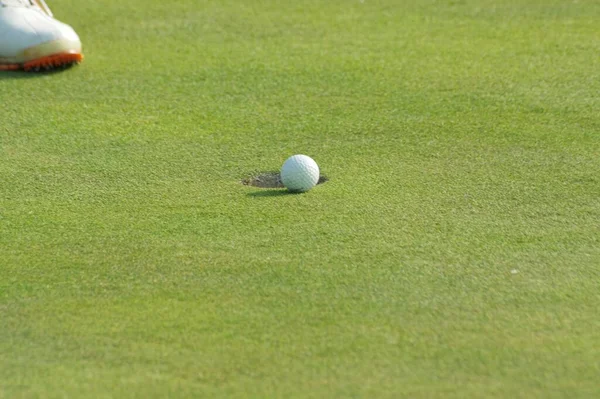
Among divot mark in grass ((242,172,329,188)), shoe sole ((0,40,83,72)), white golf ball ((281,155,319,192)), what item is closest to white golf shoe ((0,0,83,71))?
shoe sole ((0,40,83,72))

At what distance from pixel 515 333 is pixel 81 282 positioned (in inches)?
74.8

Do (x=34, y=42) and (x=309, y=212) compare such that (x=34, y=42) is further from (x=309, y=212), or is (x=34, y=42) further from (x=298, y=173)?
(x=309, y=212)

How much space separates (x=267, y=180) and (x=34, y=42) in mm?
2629

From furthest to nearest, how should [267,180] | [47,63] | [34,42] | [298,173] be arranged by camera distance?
1. [47,63]
2. [34,42]
3. [267,180]
4. [298,173]

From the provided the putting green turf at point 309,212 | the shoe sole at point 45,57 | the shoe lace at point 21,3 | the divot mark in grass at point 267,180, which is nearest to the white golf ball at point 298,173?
the putting green turf at point 309,212

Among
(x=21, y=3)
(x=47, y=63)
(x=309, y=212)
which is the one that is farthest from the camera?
(x=21, y=3)

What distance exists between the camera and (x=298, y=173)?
4883 millimetres

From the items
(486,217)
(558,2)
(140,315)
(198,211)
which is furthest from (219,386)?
(558,2)

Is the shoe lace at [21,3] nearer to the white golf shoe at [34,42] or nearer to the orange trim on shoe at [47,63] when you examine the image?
the white golf shoe at [34,42]

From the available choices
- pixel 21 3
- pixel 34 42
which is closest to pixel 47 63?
pixel 34 42

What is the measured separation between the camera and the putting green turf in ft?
11.1

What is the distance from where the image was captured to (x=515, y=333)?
354cm

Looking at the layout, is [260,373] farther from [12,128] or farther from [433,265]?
[12,128]

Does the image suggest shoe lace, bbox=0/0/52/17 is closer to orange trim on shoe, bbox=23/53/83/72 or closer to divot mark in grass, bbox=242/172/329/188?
orange trim on shoe, bbox=23/53/83/72
